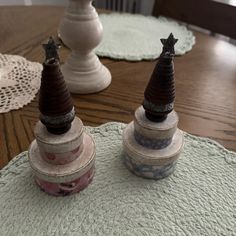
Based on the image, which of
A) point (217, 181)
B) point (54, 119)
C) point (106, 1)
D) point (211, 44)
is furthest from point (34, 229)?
point (106, 1)

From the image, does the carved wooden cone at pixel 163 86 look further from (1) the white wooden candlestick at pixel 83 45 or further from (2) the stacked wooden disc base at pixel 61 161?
(1) the white wooden candlestick at pixel 83 45

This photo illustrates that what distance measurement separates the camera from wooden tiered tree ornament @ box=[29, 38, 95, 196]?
1.46ft

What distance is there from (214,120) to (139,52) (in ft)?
1.11

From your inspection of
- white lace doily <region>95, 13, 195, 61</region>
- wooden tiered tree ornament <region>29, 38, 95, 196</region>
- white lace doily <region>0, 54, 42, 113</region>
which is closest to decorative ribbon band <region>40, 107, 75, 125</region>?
wooden tiered tree ornament <region>29, 38, 95, 196</region>

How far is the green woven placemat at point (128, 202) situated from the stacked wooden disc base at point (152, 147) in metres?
0.02

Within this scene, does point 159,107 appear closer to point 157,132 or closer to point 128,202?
point 157,132

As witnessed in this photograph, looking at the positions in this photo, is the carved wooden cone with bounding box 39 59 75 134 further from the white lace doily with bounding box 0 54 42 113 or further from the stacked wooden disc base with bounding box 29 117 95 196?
the white lace doily with bounding box 0 54 42 113

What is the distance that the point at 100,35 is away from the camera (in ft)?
2.32

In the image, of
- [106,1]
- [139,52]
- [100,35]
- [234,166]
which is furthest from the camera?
[106,1]

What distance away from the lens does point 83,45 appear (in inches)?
27.4

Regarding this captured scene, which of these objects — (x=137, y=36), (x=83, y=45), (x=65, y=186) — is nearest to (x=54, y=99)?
(x=65, y=186)

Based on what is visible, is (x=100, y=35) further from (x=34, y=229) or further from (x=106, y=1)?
(x=106, y=1)

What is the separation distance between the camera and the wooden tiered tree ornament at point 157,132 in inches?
18.9

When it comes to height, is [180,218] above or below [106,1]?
above
